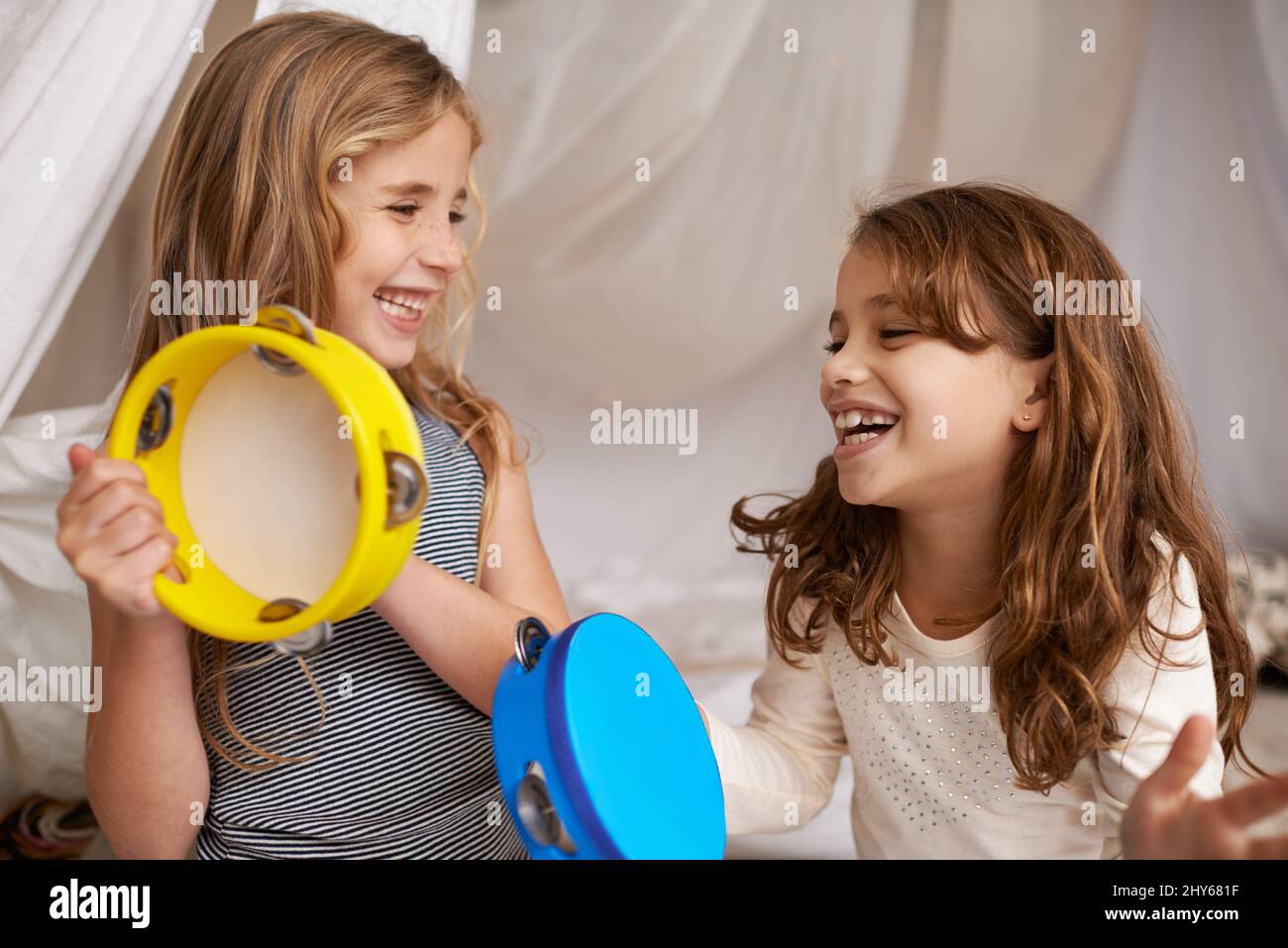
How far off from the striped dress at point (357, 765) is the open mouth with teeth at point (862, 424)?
37 cm

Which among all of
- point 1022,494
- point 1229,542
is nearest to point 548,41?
point 1022,494

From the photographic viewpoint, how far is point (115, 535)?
2.11 feet

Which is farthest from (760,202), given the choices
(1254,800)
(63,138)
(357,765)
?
(1254,800)

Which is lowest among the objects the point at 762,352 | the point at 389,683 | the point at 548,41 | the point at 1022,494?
the point at 389,683

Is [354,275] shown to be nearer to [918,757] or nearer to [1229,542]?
[918,757]

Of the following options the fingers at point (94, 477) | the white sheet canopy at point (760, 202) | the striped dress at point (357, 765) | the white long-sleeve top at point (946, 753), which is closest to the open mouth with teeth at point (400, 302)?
the striped dress at point (357, 765)

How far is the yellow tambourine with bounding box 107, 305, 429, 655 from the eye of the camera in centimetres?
64

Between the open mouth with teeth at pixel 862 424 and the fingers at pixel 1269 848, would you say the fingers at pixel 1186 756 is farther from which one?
the open mouth with teeth at pixel 862 424

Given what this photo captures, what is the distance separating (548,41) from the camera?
1.60m

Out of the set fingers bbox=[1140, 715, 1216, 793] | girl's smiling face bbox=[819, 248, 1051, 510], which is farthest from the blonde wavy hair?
fingers bbox=[1140, 715, 1216, 793]

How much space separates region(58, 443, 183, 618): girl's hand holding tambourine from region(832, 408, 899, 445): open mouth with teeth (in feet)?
1.75

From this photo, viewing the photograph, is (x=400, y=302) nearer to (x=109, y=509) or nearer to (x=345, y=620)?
(x=345, y=620)

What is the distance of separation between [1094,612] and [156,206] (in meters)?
0.86
